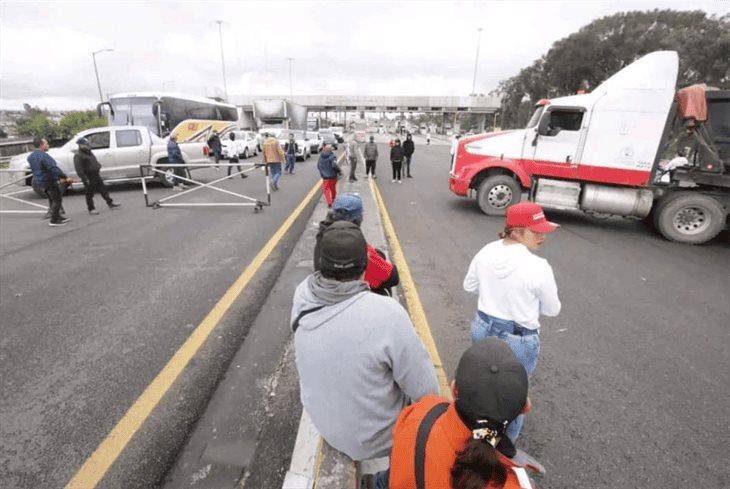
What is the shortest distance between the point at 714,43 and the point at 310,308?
3524cm

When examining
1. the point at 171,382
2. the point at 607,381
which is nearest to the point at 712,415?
the point at 607,381

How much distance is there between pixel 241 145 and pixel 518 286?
68.0 feet

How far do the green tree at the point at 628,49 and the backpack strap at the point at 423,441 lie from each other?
3445 centimetres

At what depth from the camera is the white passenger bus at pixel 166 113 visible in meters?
16.3

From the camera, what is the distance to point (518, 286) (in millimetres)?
2129

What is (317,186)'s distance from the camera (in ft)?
41.1

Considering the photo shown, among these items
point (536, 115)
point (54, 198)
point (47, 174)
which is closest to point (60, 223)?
point (54, 198)

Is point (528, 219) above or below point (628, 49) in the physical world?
below

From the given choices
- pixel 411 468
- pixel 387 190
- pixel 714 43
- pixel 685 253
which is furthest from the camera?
pixel 714 43

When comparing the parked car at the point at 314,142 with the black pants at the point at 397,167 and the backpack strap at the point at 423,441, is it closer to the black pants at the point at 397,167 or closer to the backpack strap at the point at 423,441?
the black pants at the point at 397,167

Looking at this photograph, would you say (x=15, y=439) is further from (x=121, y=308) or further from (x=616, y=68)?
(x=616, y=68)

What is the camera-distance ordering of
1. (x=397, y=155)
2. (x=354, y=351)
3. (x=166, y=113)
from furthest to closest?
(x=166, y=113) → (x=397, y=155) → (x=354, y=351)

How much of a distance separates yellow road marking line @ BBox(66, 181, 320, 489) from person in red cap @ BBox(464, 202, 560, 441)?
92.1 inches

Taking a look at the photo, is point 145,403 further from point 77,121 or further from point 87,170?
point 77,121
